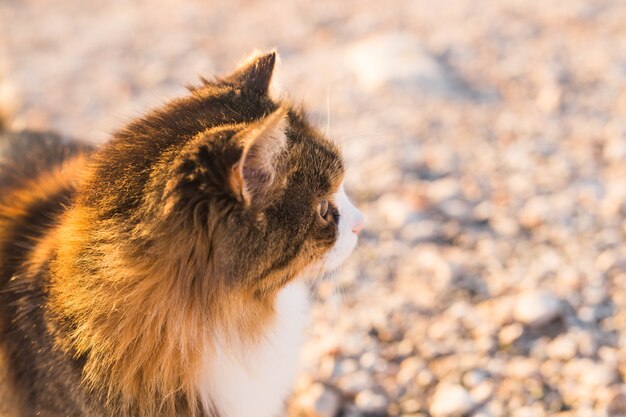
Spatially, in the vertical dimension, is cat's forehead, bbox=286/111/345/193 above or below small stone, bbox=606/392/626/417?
above

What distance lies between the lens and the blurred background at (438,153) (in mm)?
2557

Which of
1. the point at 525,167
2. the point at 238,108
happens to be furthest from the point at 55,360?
the point at 525,167

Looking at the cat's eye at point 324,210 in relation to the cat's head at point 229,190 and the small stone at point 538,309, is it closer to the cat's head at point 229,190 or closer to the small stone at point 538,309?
the cat's head at point 229,190

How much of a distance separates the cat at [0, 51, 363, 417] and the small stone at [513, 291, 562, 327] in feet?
3.04

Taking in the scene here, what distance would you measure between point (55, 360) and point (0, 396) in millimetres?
282

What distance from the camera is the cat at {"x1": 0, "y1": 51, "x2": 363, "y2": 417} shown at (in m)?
1.75

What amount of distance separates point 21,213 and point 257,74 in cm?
90

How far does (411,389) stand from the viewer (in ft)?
8.34

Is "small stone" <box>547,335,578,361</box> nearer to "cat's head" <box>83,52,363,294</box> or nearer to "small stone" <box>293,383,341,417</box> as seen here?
"small stone" <box>293,383,341,417</box>

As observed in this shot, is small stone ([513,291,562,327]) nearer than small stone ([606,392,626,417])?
No

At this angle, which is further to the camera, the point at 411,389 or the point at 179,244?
the point at 411,389

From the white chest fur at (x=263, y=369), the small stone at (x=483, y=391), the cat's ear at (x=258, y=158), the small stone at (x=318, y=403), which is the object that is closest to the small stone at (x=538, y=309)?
the small stone at (x=483, y=391)

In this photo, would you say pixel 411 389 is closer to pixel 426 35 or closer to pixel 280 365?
pixel 280 365

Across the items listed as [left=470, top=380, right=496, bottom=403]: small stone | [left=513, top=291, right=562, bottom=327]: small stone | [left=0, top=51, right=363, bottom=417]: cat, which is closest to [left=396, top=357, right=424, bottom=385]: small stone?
[left=470, top=380, right=496, bottom=403]: small stone
